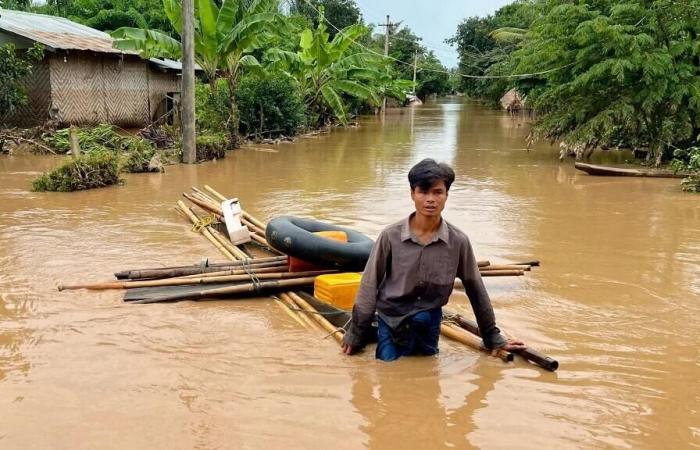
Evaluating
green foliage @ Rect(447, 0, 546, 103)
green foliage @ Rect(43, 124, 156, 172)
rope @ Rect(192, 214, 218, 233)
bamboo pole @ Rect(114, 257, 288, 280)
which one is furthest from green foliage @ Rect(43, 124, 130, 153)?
green foliage @ Rect(447, 0, 546, 103)

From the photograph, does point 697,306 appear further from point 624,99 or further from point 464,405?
point 624,99

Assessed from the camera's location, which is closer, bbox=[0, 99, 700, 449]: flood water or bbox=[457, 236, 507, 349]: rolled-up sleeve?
bbox=[0, 99, 700, 449]: flood water

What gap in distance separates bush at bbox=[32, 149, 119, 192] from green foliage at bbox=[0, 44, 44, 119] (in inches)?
219

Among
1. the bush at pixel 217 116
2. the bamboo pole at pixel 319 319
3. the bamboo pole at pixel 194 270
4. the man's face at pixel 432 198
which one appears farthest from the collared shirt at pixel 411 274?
the bush at pixel 217 116

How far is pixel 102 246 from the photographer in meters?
7.18

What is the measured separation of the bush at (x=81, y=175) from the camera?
34.0 ft

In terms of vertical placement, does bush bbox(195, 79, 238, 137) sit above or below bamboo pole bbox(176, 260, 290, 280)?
above

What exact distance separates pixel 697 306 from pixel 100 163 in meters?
8.88

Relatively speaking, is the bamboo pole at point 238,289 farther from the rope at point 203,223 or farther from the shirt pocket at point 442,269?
the rope at point 203,223

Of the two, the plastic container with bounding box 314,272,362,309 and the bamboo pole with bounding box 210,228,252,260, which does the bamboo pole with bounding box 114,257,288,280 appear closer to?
the bamboo pole with bounding box 210,228,252,260

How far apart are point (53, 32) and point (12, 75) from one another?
314 centimetres

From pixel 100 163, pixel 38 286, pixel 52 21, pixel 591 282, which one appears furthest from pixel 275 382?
pixel 52 21

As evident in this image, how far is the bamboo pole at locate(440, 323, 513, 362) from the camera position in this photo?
4176 mm

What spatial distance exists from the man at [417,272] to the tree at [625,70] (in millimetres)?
10956
